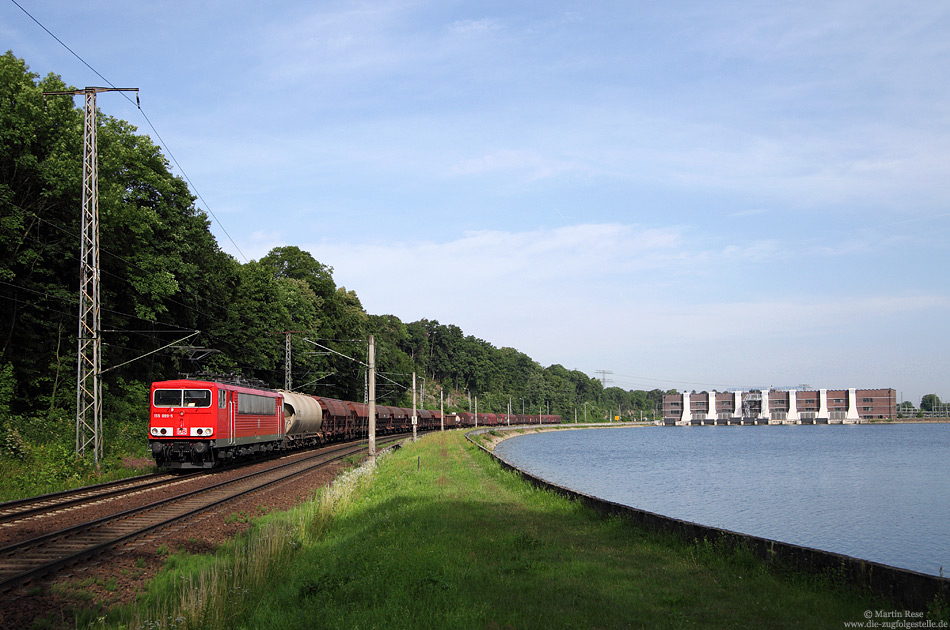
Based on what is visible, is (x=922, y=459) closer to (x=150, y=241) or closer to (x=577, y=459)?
(x=577, y=459)

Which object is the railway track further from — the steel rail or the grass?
the grass

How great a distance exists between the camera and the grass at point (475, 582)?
9.52 metres

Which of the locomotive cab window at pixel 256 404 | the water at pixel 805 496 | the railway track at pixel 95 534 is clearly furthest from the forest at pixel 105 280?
the water at pixel 805 496

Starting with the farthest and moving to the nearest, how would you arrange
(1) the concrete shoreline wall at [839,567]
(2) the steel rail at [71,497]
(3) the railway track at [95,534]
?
(2) the steel rail at [71,497]
(3) the railway track at [95,534]
(1) the concrete shoreline wall at [839,567]

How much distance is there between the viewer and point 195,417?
29.5 meters

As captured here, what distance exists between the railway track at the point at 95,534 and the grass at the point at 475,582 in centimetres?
188

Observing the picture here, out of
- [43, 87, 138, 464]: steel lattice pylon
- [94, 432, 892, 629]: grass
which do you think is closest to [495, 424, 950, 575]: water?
[94, 432, 892, 629]: grass

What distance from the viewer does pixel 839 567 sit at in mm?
10742

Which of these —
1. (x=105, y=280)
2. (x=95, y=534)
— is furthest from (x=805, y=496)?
(x=105, y=280)

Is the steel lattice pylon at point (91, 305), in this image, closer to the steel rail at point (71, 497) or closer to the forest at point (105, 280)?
the forest at point (105, 280)

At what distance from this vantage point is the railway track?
1269cm

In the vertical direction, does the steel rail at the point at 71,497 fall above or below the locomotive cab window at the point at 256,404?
below

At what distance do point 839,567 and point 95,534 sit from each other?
14.8 metres

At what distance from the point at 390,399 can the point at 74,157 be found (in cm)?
9941
